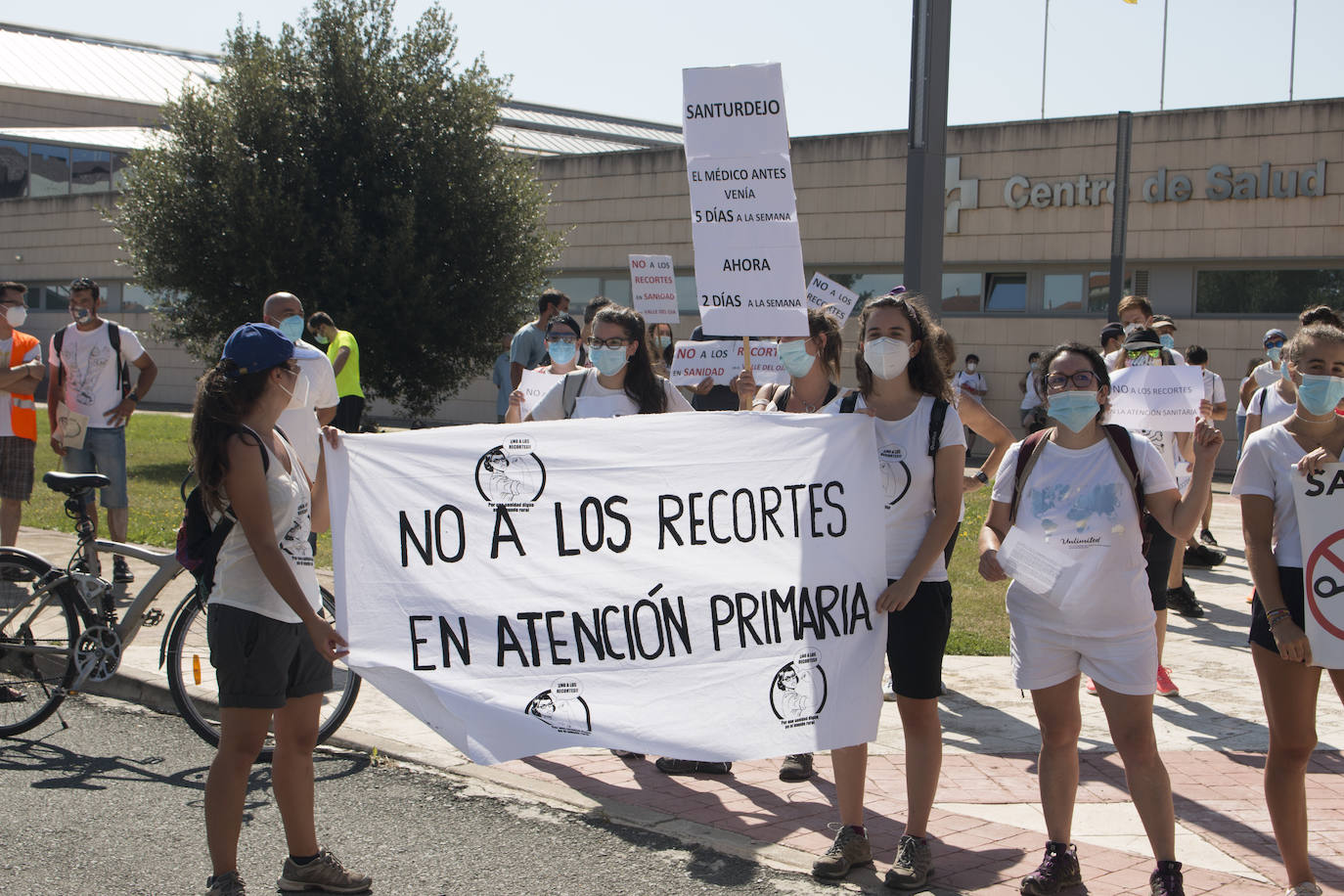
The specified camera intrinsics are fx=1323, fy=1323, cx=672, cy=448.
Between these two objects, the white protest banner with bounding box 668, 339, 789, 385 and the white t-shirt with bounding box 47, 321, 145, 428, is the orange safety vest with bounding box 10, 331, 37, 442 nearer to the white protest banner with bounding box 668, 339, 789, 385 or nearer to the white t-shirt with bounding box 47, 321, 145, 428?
the white t-shirt with bounding box 47, 321, 145, 428

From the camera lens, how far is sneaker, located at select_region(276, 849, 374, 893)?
4.38 meters

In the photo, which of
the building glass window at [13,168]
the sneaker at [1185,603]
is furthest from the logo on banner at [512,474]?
the building glass window at [13,168]

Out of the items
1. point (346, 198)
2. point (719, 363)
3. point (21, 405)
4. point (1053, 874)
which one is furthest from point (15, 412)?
point (346, 198)

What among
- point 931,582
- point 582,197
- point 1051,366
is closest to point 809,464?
point 931,582

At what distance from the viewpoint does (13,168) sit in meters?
47.0

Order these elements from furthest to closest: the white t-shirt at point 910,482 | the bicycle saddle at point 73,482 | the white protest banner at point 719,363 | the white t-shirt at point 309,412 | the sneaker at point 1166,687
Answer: the white protest banner at point 719,363 → the white t-shirt at point 309,412 → the sneaker at point 1166,687 → the bicycle saddle at point 73,482 → the white t-shirt at point 910,482

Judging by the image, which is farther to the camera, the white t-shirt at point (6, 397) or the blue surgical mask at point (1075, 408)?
the white t-shirt at point (6, 397)

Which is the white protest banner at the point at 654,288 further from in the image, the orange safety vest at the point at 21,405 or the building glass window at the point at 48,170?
the building glass window at the point at 48,170

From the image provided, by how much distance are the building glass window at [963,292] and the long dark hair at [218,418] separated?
23.3 meters

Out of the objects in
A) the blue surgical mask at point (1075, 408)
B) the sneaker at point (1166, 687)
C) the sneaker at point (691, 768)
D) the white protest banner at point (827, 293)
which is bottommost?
the sneaker at point (691, 768)

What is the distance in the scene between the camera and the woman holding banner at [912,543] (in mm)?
4551

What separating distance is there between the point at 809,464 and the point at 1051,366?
93cm

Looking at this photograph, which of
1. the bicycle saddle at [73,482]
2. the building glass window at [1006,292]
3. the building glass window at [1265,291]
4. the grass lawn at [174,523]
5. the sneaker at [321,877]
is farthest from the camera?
the building glass window at [1006,292]

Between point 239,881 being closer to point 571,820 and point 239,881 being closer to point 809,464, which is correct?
point 571,820
